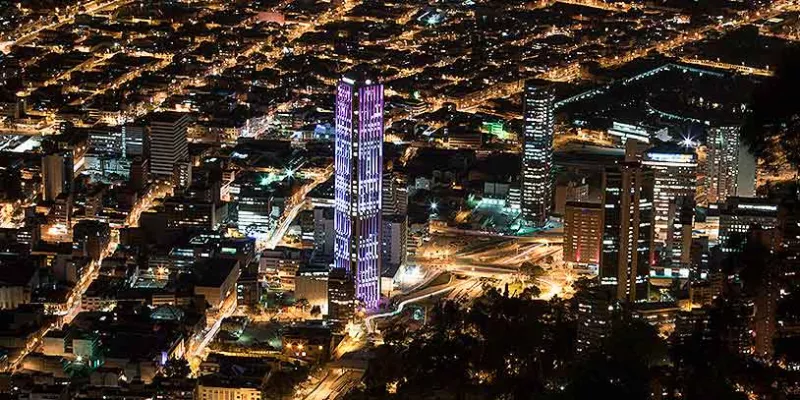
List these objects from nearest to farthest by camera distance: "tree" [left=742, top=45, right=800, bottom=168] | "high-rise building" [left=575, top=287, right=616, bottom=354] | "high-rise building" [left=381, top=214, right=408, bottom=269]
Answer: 1. "tree" [left=742, top=45, right=800, bottom=168]
2. "high-rise building" [left=575, top=287, right=616, bottom=354]
3. "high-rise building" [left=381, top=214, right=408, bottom=269]

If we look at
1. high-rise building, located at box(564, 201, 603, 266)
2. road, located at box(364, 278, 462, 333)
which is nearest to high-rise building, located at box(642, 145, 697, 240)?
high-rise building, located at box(564, 201, 603, 266)

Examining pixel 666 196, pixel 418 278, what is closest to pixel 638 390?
pixel 418 278

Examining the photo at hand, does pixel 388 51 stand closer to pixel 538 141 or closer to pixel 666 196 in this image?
pixel 538 141

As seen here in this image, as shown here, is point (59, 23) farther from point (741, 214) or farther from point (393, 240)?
point (741, 214)

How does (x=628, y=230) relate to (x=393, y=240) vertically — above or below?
above

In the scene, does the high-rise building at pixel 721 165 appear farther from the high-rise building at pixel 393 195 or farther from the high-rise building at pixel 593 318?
the high-rise building at pixel 593 318

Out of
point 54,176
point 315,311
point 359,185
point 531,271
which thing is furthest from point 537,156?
point 54,176

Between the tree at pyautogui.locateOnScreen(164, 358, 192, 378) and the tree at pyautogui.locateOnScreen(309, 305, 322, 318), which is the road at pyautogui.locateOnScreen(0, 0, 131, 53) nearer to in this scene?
the tree at pyautogui.locateOnScreen(309, 305, 322, 318)
